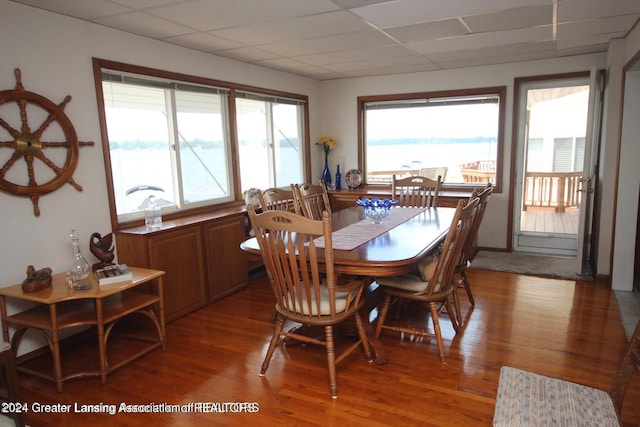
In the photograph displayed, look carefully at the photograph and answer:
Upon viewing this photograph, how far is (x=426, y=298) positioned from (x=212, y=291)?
6.45 feet

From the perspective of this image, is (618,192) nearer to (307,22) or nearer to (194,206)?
(307,22)

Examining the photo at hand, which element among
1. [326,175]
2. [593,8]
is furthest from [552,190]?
[326,175]

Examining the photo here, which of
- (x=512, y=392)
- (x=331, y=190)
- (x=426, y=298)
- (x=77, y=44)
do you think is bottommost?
(x=512, y=392)

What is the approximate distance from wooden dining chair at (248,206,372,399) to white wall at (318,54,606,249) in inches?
130

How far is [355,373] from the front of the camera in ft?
8.26

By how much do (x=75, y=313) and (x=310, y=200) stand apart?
1969mm

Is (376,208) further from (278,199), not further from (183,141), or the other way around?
(183,141)

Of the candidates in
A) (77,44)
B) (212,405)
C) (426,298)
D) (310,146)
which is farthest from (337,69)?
(212,405)

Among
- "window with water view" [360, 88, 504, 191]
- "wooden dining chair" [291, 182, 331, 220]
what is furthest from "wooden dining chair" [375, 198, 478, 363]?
"window with water view" [360, 88, 504, 191]

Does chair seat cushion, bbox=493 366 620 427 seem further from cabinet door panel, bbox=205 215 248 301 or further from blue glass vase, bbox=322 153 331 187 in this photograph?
blue glass vase, bbox=322 153 331 187

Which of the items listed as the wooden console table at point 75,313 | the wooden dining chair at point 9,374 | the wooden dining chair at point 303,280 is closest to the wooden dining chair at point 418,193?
the wooden dining chair at point 303,280

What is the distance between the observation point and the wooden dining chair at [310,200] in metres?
3.55

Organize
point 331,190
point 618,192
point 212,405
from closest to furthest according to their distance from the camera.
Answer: point 212,405 < point 618,192 < point 331,190

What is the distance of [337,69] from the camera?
506 centimetres
